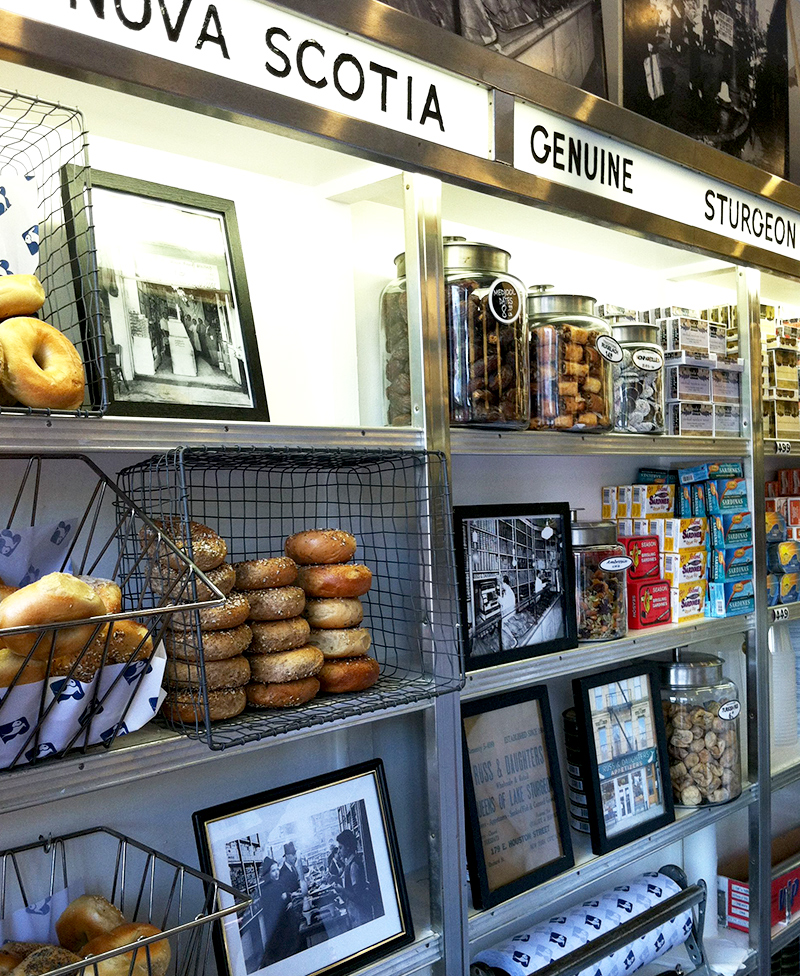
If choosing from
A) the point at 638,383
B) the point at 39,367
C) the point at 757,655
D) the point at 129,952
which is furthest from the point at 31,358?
the point at 757,655

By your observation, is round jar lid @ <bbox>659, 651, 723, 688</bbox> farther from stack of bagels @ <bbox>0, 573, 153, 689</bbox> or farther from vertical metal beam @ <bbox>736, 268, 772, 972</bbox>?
stack of bagels @ <bbox>0, 573, 153, 689</bbox>

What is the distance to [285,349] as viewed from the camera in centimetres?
177

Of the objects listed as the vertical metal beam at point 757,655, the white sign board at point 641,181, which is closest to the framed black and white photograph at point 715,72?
the white sign board at point 641,181

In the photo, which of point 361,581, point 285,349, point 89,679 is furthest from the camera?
point 285,349

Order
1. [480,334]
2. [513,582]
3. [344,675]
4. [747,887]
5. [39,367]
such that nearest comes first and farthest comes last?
[39,367]
[344,675]
[480,334]
[513,582]
[747,887]

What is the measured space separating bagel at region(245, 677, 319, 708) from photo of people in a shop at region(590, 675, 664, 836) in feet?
3.35

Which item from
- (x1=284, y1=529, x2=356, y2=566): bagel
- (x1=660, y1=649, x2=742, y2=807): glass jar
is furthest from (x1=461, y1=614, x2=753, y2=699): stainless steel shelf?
(x1=284, y1=529, x2=356, y2=566): bagel

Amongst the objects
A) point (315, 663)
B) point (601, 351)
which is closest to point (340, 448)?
point (315, 663)

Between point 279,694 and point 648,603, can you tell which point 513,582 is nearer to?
point 648,603

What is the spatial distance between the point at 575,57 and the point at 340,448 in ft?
3.96

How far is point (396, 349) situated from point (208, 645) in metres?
0.74

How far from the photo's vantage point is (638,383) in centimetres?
218

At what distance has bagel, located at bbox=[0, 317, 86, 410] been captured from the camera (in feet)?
3.46

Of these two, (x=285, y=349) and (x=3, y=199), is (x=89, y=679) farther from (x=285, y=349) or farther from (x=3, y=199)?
(x=285, y=349)
